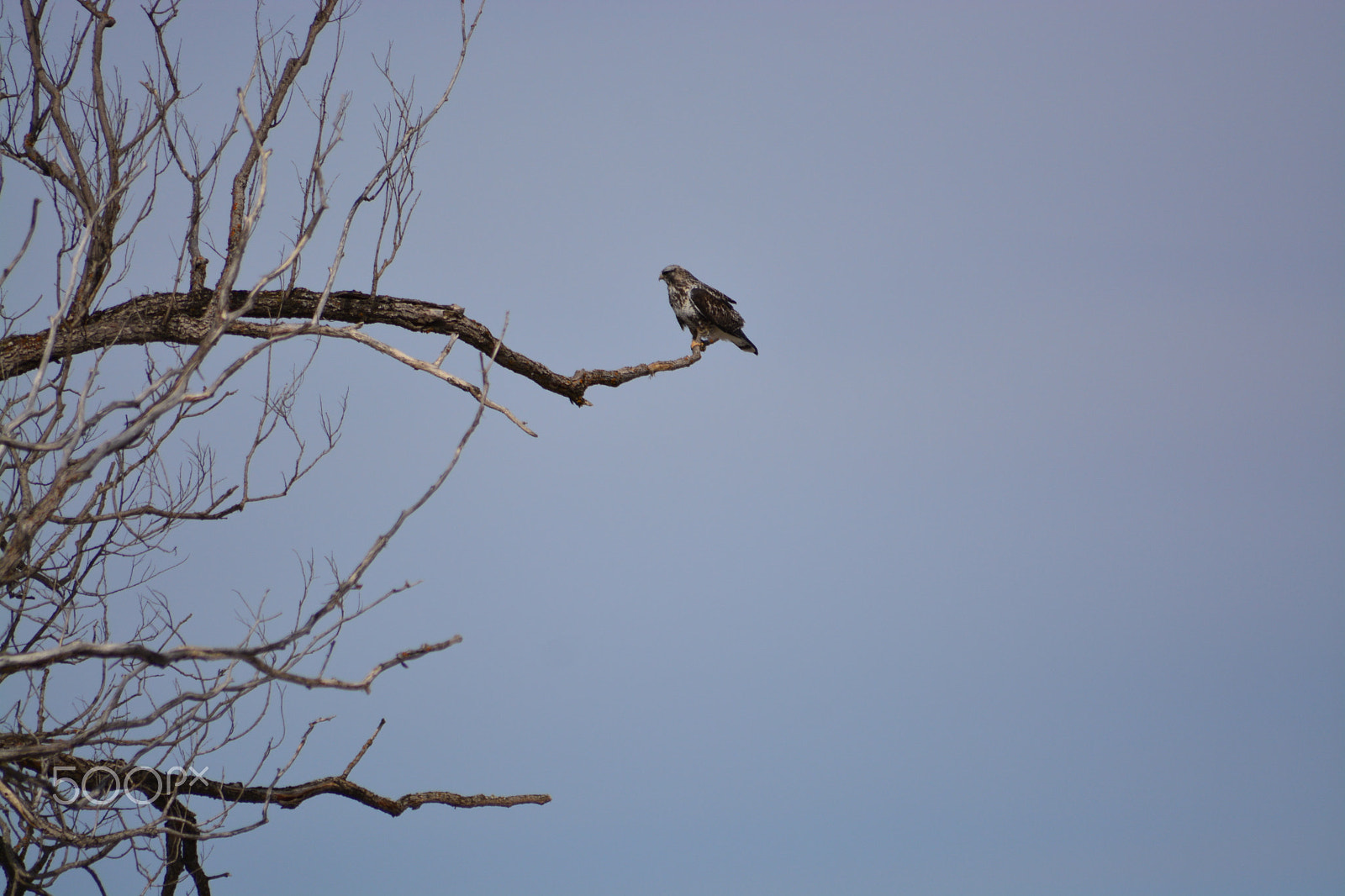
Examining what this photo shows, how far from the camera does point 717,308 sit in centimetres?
729

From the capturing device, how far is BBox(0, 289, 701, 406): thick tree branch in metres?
4.75

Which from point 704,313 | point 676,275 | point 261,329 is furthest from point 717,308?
point 261,329

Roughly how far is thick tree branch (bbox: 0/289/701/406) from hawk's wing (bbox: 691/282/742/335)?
67.3 inches

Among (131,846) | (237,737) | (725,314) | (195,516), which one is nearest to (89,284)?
(195,516)

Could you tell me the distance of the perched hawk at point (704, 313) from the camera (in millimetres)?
7285

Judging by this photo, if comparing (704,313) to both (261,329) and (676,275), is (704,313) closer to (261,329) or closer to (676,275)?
(676,275)

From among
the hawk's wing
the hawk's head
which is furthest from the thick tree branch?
the hawk's head

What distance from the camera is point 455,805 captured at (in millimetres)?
5105

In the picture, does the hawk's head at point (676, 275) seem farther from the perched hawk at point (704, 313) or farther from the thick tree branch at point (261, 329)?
the thick tree branch at point (261, 329)

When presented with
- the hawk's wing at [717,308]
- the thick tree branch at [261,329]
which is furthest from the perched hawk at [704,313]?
the thick tree branch at [261,329]

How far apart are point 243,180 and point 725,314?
3.28m

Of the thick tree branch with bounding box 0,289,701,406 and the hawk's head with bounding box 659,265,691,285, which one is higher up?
the hawk's head with bounding box 659,265,691,285

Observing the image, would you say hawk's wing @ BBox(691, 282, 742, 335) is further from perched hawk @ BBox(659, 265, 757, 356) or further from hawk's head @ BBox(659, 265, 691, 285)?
hawk's head @ BBox(659, 265, 691, 285)

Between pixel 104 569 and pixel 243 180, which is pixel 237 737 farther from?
pixel 243 180
